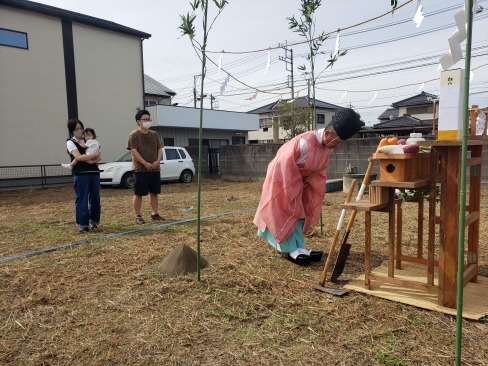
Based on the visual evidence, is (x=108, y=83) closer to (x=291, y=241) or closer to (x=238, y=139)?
(x=238, y=139)

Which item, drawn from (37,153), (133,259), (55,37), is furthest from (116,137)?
(133,259)

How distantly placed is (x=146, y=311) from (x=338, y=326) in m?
1.23

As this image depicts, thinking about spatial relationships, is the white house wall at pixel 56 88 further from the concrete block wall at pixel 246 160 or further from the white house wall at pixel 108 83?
the concrete block wall at pixel 246 160

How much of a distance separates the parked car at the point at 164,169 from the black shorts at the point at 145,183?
19.8 feet

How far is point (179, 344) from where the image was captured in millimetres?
2004

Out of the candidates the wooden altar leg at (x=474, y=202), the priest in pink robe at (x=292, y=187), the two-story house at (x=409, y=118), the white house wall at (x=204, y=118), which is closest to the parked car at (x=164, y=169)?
the white house wall at (x=204, y=118)

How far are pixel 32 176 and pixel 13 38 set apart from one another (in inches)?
180

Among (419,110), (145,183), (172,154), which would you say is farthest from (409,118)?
(145,183)

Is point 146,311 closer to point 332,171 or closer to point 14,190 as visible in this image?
point 332,171

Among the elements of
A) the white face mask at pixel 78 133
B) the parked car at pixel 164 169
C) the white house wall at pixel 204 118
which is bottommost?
the parked car at pixel 164 169

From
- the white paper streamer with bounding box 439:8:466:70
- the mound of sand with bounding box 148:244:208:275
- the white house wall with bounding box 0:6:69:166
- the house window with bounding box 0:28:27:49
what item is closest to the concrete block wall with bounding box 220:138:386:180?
the white house wall with bounding box 0:6:69:166

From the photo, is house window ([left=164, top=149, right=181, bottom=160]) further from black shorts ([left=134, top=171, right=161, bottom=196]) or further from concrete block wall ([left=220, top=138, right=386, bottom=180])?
black shorts ([left=134, top=171, right=161, bottom=196])

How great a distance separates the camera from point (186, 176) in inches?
502

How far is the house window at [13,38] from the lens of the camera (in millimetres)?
11759
